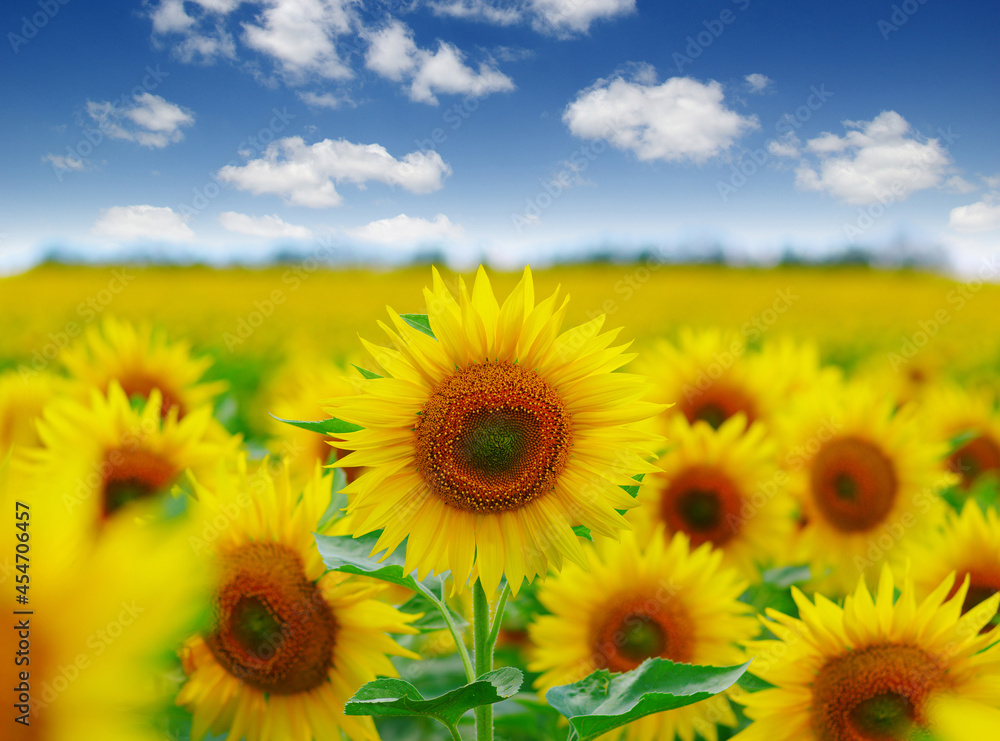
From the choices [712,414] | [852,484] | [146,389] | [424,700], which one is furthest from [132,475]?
[852,484]

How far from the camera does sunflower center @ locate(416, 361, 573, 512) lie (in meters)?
1.32

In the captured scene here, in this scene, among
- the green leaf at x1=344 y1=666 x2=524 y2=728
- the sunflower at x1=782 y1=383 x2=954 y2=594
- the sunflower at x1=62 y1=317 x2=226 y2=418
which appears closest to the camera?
the green leaf at x1=344 y1=666 x2=524 y2=728

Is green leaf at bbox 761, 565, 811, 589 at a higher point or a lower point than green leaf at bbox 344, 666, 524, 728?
lower

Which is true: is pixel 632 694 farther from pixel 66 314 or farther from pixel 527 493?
pixel 66 314

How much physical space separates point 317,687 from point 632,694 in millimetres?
774

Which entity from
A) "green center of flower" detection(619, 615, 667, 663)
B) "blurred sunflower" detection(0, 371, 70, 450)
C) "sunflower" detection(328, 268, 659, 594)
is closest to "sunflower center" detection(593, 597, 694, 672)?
"green center of flower" detection(619, 615, 667, 663)

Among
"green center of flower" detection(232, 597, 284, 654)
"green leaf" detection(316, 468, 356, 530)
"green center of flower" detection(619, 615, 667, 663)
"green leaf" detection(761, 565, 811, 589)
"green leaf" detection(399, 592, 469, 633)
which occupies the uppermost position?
"green leaf" detection(316, 468, 356, 530)

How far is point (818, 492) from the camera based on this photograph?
3.01 m

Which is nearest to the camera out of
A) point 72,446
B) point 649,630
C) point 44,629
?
point 44,629

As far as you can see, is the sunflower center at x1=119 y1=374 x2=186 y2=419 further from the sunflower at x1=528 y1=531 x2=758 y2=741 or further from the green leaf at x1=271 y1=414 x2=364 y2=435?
the green leaf at x1=271 y1=414 x2=364 y2=435

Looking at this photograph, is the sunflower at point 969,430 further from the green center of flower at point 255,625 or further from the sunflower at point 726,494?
the green center of flower at point 255,625

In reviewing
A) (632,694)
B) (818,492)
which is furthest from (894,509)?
(632,694)

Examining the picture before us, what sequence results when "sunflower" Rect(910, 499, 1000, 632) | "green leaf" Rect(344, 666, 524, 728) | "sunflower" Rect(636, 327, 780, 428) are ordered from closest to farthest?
"green leaf" Rect(344, 666, 524, 728), "sunflower" Rect(910, 499, 1000, 632), "sunflower" Rect(636, 327, 780, 428)

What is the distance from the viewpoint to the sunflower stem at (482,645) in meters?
1.29
